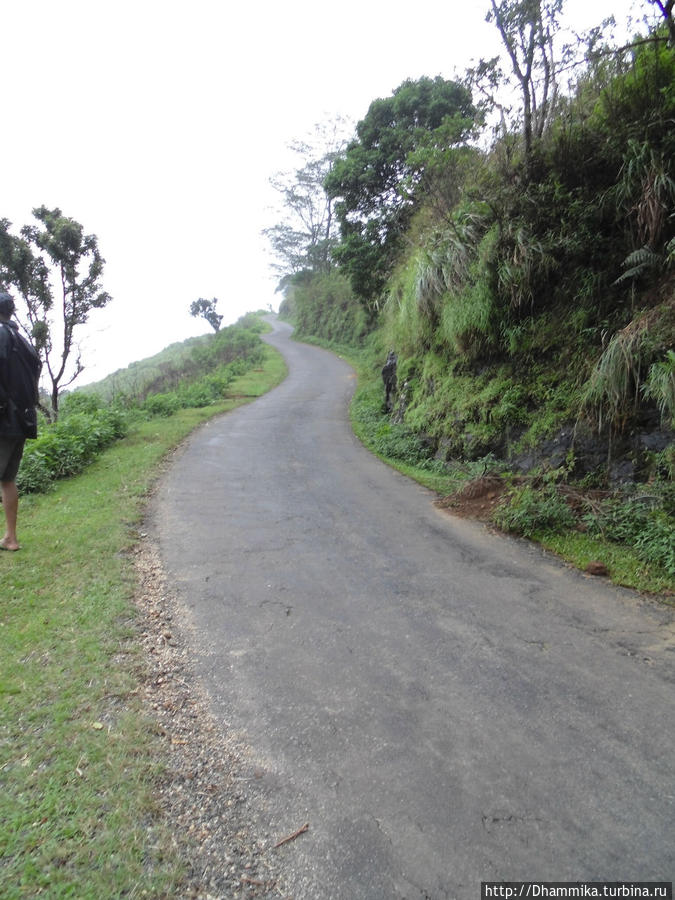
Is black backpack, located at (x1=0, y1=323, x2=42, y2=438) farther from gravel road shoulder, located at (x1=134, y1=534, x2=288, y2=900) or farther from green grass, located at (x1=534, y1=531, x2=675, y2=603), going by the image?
green grass, located at (x1=534, y1=531, x2=675, y2=603)

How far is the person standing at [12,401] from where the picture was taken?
4277 mm

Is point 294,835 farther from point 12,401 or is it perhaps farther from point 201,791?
point 12,401

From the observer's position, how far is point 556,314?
671 centimetres

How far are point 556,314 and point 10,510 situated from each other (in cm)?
656

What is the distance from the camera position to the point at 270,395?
682 inches

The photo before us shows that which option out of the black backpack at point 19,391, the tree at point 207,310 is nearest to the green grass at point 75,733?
the black backpack at point 19,391

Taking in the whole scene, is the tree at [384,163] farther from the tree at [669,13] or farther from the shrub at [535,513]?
the shrub at [535,513]

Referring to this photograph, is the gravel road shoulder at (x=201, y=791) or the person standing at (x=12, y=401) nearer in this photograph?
the gravel road shoulder at (x=201, y=791)

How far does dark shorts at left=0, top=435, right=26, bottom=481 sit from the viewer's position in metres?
4.36

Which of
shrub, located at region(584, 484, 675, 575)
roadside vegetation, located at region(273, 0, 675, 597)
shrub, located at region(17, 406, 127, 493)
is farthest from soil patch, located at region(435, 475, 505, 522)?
shrub, located at region(17, 406, 127, 493)

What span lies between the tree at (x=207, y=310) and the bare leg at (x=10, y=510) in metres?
31.8

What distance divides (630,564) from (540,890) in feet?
10.0

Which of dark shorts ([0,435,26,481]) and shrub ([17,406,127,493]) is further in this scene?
shrub ([17,406,127,493])

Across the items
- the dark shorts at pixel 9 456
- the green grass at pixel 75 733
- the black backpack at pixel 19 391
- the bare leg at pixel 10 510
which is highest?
the black backpack at pixel 19 391
